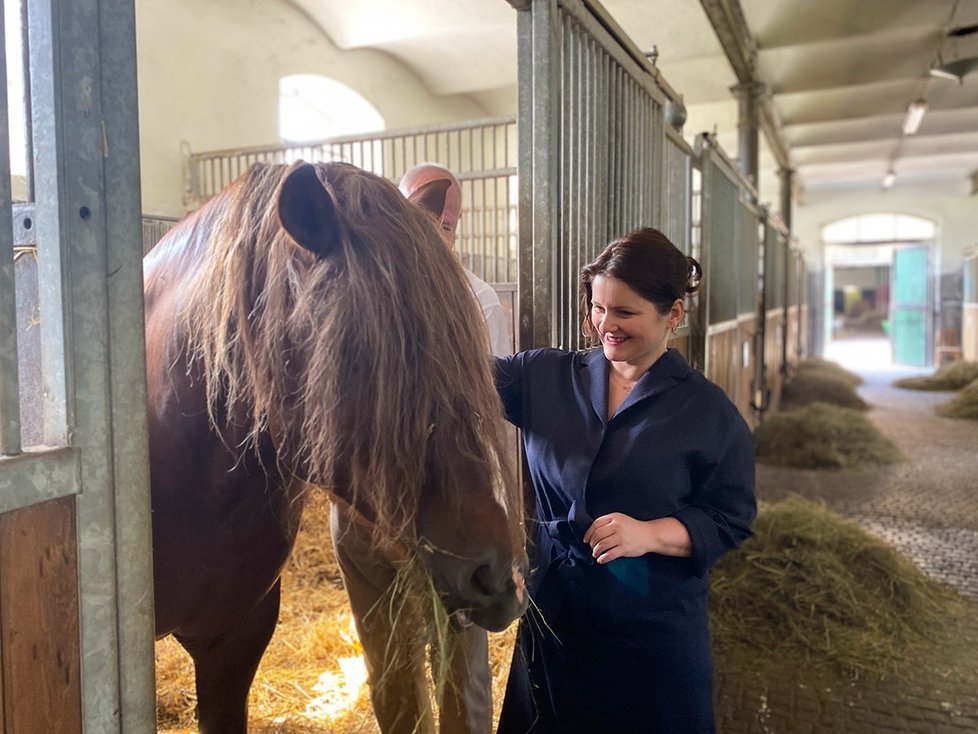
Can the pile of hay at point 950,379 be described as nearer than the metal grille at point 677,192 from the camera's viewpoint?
No

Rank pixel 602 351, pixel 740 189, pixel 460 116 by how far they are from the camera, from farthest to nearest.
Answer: pixel 460 116
pixel 740 189
pixel 602 351

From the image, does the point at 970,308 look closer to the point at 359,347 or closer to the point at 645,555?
the point at 645,555

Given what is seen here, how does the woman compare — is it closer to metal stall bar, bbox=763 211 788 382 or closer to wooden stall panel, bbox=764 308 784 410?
metal stall bar, bbox=763 211 788 382

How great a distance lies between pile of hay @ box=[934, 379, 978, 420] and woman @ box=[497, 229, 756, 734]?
7.88 metres

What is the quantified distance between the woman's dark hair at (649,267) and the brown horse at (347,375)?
0.41 m

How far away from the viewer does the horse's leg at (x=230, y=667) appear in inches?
57.4

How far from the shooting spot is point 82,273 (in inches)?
28.4

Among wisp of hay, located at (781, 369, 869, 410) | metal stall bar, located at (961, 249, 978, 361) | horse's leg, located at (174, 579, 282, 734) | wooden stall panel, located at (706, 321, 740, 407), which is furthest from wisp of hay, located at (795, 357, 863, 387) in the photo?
horse's leg, located at (174, 579, 282, 734)

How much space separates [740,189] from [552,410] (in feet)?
12.8

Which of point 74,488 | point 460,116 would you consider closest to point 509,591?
point 74,488

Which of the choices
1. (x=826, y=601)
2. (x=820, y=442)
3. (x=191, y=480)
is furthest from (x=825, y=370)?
(x=191, y=480)

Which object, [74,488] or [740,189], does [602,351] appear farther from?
[740,189]

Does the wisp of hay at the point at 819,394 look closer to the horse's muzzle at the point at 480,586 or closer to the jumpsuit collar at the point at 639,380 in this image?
the jumpsuit collar at the point at 639,380

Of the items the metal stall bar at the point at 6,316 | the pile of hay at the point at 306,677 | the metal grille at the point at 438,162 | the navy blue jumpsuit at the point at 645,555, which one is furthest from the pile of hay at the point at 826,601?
the metal stall bar at the point at 6,316
